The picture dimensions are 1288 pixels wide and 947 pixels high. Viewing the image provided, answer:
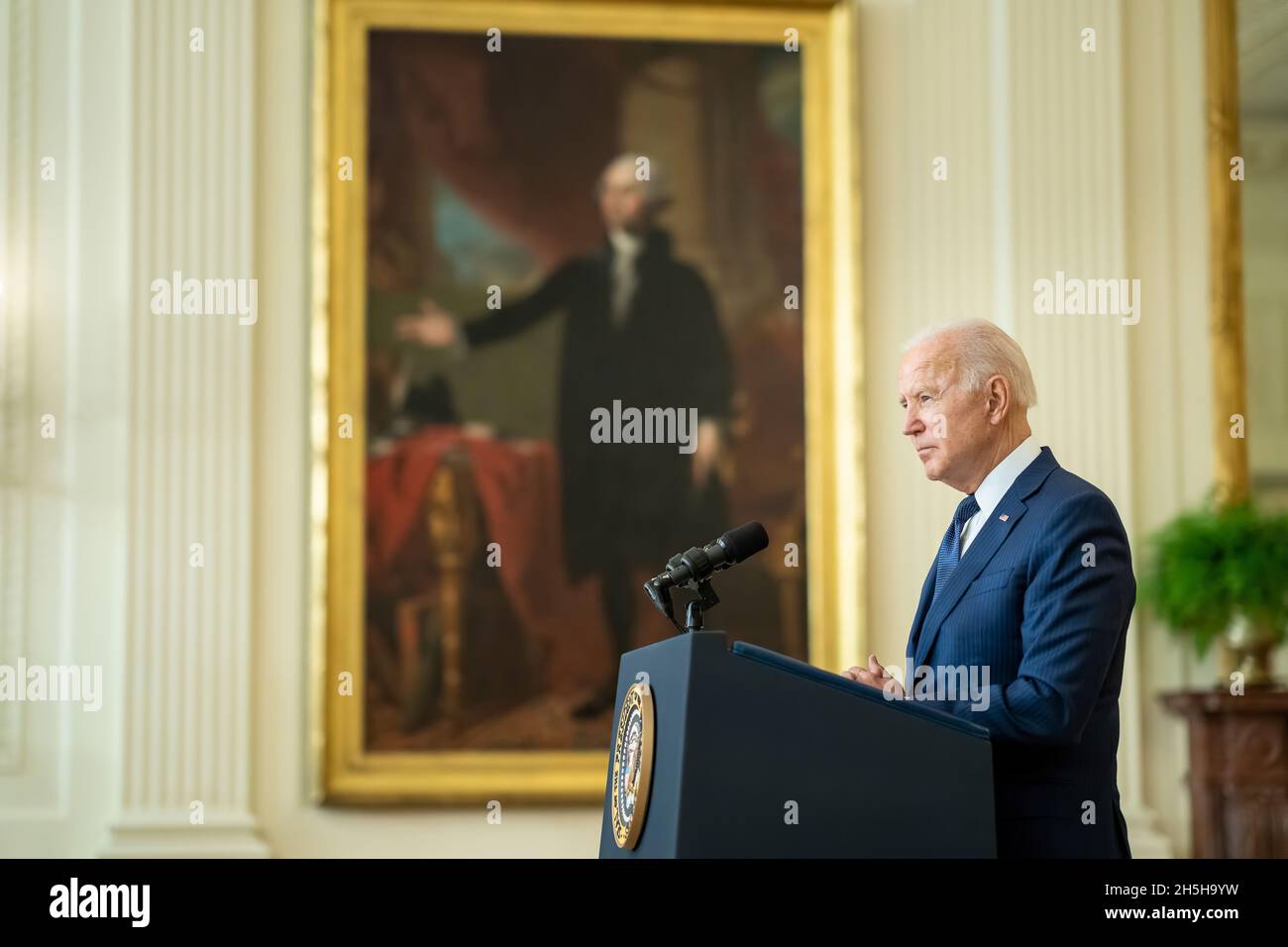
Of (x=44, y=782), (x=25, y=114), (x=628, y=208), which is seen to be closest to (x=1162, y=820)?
(x=628, y=208)

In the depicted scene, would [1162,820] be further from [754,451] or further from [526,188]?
[526,188]

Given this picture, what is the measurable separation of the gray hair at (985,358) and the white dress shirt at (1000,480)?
0.39 ft

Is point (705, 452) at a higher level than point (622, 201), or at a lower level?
lower

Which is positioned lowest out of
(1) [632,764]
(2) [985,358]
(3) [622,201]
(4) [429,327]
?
(1) [632,764]

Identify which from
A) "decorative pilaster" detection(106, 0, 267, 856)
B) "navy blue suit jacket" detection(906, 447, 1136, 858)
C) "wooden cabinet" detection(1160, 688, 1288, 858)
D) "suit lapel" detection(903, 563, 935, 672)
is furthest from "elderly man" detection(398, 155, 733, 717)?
"navy blue suit jacket" detection(906, 447, 1136, 858)

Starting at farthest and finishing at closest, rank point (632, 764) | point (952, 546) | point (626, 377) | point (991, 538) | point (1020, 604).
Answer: point (626, 377)
point (952, 546)
point (991, 538)
point (1020, 604)
point (632, 764)

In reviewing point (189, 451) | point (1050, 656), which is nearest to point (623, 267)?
point (189, 451)

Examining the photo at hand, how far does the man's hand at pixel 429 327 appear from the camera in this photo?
682 cm

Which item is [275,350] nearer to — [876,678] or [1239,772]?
[876,678]

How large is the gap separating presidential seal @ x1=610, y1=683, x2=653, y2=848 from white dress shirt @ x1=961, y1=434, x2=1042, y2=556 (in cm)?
87

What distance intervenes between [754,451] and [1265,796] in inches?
105

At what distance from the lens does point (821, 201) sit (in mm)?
7094

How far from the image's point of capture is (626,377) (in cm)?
692

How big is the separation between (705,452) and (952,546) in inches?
137
